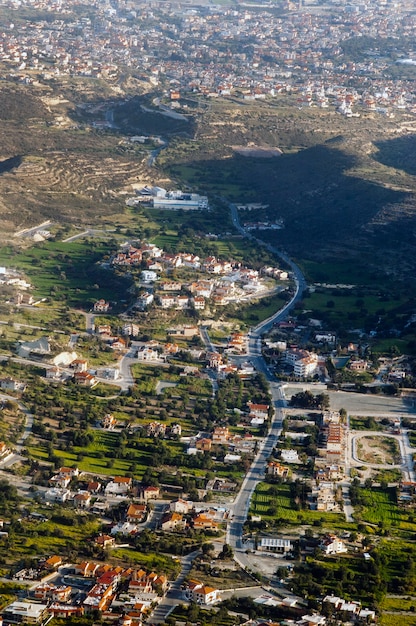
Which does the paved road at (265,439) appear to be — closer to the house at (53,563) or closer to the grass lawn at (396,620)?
the grass lawn at (396,620)

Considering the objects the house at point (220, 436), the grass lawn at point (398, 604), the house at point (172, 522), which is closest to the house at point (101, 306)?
the house at point (220, 436)

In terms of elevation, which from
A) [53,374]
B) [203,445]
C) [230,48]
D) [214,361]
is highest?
[203,445]

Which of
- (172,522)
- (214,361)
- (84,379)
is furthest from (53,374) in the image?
(172,522)

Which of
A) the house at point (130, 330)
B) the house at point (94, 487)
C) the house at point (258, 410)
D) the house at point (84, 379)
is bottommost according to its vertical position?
the house at point (130, 330)

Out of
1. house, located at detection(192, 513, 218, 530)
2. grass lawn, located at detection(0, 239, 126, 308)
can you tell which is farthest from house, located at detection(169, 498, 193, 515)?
grass lawn, located at detection(0, 239, 126, 308)

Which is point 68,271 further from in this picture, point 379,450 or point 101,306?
point 379,450

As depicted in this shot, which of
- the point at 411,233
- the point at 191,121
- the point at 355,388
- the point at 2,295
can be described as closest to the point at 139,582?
the point at 355,388
